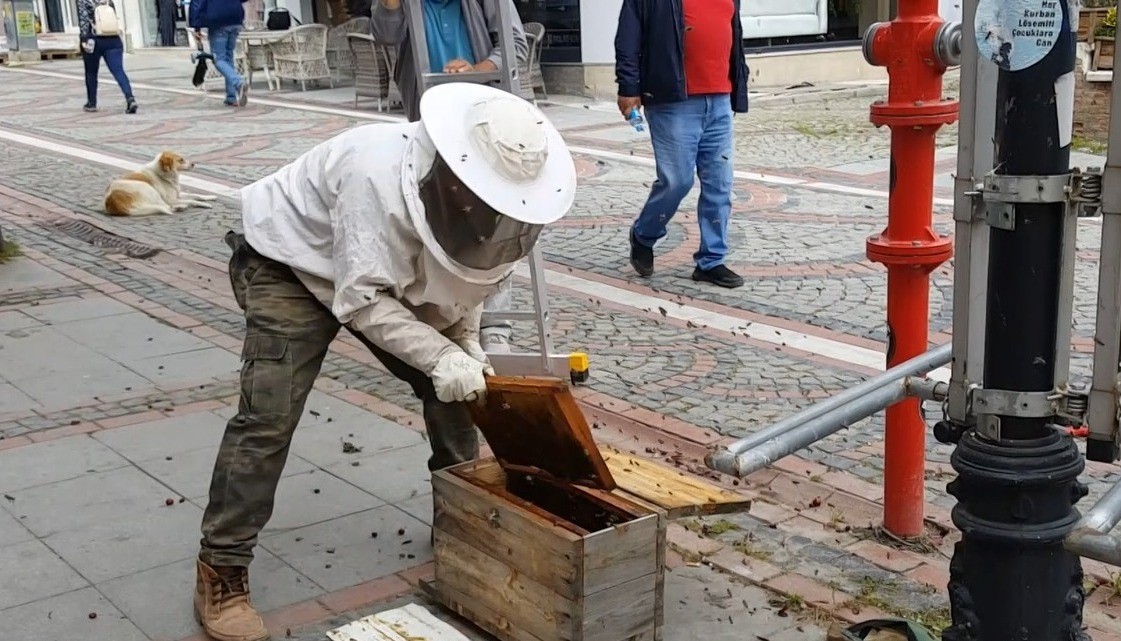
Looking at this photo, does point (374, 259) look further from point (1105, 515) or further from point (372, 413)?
point (372, 413)

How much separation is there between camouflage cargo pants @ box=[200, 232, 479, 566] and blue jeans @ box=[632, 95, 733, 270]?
3.94 metres

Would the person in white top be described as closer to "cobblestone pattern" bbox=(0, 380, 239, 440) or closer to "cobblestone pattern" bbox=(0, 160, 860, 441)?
"cobblestone pattern" bbox=(0, 160, 860, 441)

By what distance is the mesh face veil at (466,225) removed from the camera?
300 centimetres

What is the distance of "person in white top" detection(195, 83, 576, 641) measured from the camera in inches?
119

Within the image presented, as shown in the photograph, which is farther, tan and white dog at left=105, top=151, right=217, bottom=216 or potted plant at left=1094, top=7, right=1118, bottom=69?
potted plant at left=1094, top=7, right=1118, bottom=69

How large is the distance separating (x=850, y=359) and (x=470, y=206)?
133 inches

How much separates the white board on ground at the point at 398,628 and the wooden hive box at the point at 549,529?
0.26 feet

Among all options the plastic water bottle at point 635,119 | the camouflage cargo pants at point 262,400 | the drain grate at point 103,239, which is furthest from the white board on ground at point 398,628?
the drain grate at point 103,239

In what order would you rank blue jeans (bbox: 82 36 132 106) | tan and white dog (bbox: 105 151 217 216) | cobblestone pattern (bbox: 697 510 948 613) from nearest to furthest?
cobblestone pattern (bbox: 697 510 948 613) → tan and white dog (bbox: 105 151 217 216) → blue jeans (bbox: 82 36 132 106)

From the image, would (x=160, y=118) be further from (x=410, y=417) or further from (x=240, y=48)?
(x=410, y=417)

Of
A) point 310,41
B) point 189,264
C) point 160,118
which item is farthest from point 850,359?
point 310,41

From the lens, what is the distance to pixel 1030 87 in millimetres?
2348

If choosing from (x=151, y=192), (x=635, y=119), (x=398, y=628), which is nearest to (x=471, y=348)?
(x=398, y=628)

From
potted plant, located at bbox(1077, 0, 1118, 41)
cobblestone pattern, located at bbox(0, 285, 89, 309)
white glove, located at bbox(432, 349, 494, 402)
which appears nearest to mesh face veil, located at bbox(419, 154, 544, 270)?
white glove, located at bbox(432, 349, 494, 402)
